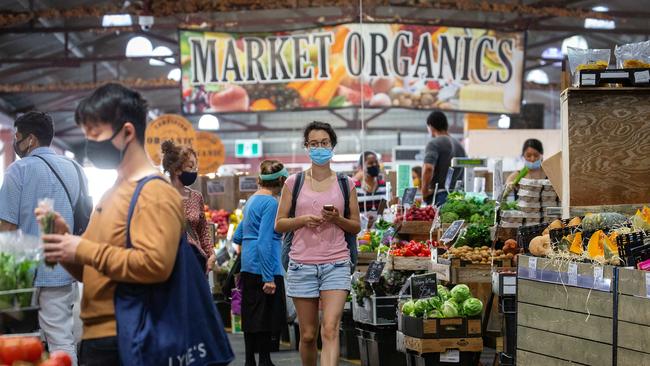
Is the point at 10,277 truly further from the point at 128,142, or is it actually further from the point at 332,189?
the point at 332,189

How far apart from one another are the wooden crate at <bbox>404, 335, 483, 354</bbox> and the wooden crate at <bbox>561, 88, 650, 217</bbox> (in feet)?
4.13

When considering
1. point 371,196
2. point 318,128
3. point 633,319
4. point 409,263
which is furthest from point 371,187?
point 633,319

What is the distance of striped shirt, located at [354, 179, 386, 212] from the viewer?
11723 millimetres

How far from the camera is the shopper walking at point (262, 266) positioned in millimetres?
7855

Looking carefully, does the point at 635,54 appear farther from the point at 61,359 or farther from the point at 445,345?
the point at 61,359

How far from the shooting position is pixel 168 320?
3.41 meters

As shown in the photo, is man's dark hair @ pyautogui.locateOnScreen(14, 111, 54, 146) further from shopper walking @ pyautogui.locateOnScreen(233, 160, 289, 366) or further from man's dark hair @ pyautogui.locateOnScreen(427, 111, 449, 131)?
man's dark hair @ pyautogui.locateOnScreen(427, 111, 449, 131)

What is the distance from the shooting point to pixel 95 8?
55.7ft

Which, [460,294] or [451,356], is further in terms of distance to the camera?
[460,294]

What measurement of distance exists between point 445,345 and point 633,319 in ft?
7.29

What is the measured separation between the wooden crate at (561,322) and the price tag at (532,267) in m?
0.03

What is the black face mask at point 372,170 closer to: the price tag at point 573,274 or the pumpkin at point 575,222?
the pumpkin at point 575,222

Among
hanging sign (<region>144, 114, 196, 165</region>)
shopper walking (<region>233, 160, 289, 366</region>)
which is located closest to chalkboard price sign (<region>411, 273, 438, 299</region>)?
shopper walking (<region>233, 160, 289, 366</region>)

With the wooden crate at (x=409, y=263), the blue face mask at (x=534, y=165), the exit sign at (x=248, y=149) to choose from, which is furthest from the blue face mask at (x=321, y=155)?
the exit sign at (x=248, y=149)
